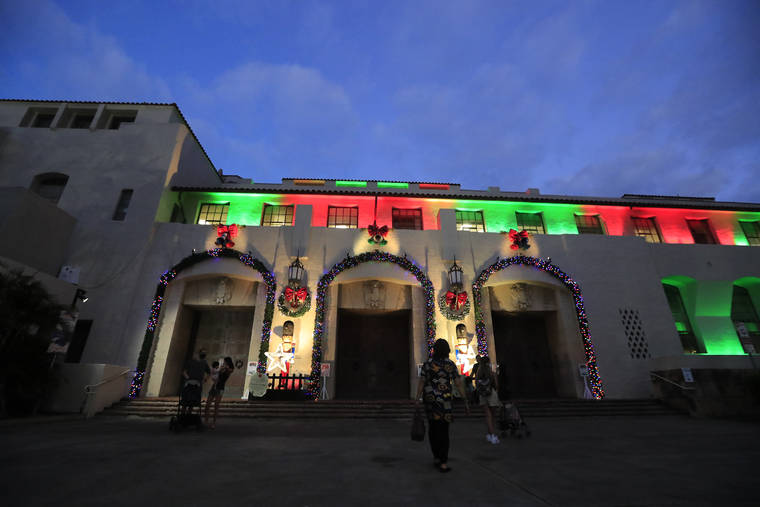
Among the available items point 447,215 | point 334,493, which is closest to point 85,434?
point 334,493

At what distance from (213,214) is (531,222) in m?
16.8

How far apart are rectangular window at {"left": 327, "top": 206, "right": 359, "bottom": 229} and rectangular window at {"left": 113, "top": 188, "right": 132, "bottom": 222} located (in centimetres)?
951

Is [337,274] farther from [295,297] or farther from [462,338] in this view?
[462,338]

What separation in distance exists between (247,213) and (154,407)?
9.51m

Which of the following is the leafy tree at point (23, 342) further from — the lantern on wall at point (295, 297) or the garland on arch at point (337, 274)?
the garland on arch at point (337, 274)

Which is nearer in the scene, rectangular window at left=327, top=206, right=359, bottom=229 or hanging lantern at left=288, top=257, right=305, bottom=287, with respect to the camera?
hanging lantern at left=288, top=257, right=305, bottom=287

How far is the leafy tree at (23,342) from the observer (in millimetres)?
9227

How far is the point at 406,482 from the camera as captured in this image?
3832 mm

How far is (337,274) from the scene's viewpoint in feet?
49.7

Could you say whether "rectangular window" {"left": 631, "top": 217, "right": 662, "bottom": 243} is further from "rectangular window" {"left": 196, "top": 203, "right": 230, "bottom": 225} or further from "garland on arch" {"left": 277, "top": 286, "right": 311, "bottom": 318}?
"rectangular window" {"left": 196, "top": 203, "right": 230, "bottom": 225}

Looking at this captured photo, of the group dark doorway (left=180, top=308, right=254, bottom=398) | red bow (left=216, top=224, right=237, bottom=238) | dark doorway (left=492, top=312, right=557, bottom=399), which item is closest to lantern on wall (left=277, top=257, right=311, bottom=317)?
dark doorway (left=180, top=308, right=254, bottom=398)

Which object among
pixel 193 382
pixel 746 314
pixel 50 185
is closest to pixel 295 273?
pixel 193 382

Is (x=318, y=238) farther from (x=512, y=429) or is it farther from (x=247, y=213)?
(x=512, y=429)

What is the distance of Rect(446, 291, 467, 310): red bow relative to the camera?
48.2ft
